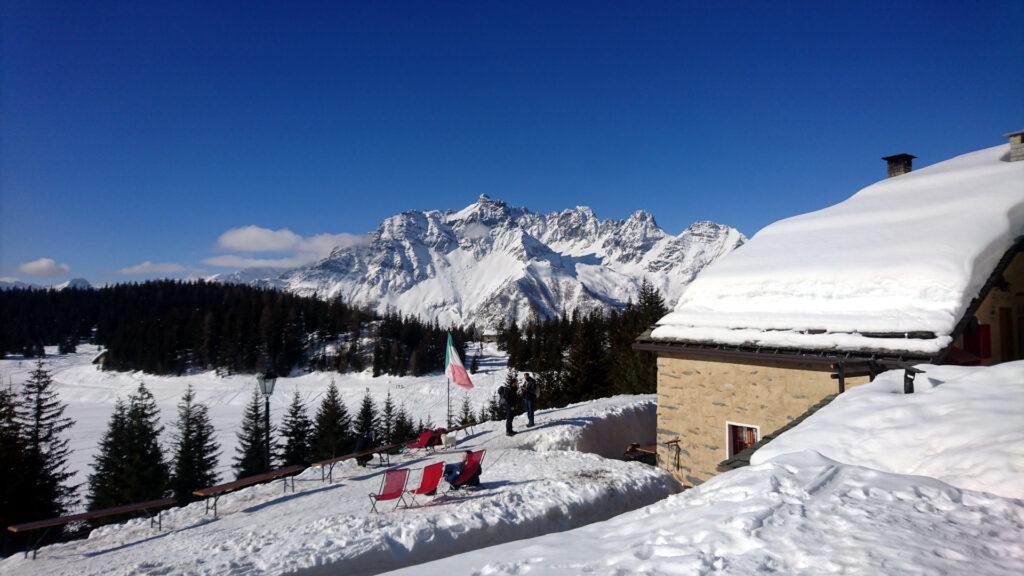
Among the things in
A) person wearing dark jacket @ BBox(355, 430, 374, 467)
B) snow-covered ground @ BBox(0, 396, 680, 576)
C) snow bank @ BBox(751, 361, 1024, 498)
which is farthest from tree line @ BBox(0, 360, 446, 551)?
snow bank @ BBox(751, 361, 1024, 498)

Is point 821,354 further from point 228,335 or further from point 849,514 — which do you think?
point 228,335

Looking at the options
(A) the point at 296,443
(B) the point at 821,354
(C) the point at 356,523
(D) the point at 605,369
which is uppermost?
(B) the point at 821,354

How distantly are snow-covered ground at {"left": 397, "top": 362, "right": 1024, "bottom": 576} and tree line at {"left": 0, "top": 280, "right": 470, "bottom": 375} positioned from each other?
8283 cm

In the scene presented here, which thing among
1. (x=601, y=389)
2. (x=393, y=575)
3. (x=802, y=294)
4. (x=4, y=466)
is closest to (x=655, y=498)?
(x=802, y=294)

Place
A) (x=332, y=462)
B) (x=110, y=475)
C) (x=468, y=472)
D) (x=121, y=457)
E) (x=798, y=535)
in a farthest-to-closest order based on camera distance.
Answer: (x=121, y=457) < (x=110, y=475) < (x=332, y=462) < (x=468, y=472) < (x=798, y=535)

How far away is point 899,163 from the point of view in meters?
16.3

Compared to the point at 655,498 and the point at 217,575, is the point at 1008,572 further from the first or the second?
the point at 655,498

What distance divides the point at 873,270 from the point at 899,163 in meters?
8.99

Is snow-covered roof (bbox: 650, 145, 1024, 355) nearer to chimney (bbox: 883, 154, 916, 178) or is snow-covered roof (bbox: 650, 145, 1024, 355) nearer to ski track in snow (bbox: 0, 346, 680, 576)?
chimney (bbox: 883, 154, 916, 178)

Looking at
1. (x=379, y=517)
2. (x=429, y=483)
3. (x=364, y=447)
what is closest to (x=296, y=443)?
(x=364, y=447)

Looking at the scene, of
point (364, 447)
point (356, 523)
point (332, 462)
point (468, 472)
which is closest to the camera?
point (356, 523)

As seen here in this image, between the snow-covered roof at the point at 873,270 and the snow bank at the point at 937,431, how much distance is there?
2978mm

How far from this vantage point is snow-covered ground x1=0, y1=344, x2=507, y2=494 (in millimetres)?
49531

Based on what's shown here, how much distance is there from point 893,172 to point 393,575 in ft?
62.9
